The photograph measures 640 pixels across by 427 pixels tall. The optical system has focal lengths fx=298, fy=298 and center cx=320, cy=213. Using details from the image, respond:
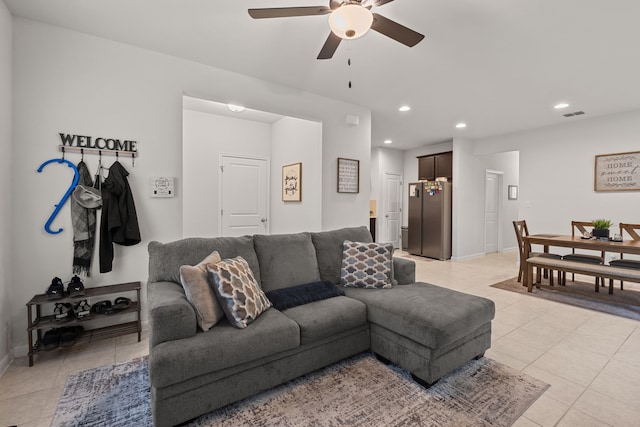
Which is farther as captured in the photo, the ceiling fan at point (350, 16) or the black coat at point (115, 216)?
the black coat at point (115, 216)

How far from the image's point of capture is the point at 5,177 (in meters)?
2.25

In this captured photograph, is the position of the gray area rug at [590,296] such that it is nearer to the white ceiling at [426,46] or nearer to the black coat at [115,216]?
the white ceiling at [426,46]

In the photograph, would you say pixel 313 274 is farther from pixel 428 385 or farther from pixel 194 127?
pixel 194 127

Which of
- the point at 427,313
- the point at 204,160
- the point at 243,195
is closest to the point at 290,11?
the point at 427,313

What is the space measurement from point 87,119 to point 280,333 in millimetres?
2491

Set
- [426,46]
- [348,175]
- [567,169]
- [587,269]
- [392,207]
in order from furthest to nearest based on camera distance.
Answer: [392,207]
[567,169]
[348,175]
[587,269]
[426,46]

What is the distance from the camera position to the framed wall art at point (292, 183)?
14.7 feet

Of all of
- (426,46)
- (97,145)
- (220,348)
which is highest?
(426,46)

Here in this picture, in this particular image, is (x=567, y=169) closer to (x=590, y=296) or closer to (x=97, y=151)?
(x=590, y=296)

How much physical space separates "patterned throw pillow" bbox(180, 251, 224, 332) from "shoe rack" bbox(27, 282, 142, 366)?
1.08 metres

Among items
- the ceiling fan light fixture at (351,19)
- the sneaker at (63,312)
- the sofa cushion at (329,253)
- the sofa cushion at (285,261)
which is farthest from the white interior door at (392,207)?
the sneaker at (63,312)

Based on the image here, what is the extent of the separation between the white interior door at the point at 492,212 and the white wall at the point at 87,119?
609cm

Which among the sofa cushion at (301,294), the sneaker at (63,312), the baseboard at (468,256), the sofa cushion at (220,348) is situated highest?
the sofa cushion at (301,294)

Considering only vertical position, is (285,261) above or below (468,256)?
above
